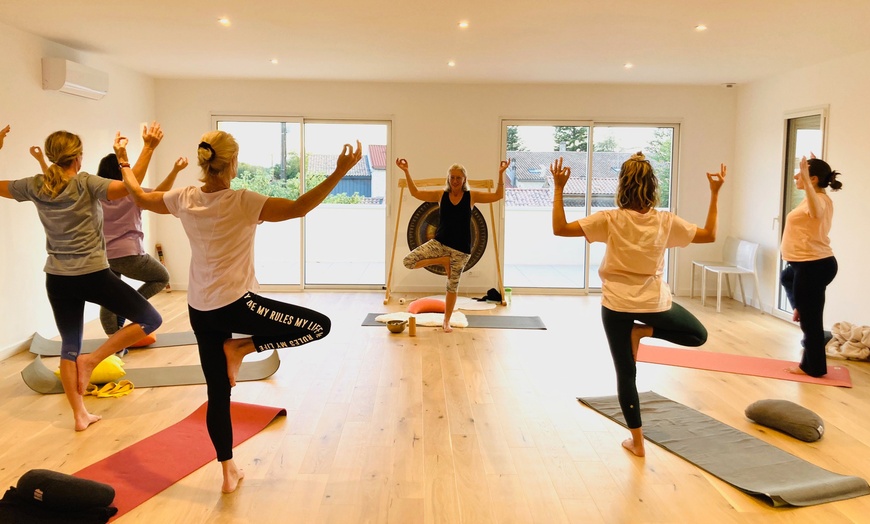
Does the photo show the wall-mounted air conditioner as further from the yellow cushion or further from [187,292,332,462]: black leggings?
[187,292,332,462]: black leggings

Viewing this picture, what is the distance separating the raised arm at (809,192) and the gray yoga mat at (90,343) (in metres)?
4.56

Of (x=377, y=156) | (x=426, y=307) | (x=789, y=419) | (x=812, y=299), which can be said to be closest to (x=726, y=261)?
(x=812, y=299)

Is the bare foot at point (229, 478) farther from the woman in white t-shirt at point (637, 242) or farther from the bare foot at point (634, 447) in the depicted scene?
the bare foot at point (634, 447)

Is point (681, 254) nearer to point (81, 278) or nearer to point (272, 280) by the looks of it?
point (272, 280)

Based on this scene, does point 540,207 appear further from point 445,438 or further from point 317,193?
point 317,193

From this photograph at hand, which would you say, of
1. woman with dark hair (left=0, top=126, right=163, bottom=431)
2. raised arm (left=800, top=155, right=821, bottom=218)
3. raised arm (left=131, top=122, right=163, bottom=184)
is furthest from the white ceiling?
raised arm (left=131, top=122, right=163, bottom=184)

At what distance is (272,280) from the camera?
28.2ft

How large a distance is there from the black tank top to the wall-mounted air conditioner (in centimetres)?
324

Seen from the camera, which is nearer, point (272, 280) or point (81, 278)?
point (81, 278)

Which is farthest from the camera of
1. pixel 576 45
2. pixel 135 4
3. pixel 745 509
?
pixel 576 45

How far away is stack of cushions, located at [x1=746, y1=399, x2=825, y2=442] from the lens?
3.54m

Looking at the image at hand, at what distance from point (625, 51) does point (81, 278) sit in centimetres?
476

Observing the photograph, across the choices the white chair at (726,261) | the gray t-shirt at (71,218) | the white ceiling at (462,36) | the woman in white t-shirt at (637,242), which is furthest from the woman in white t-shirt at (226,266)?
the white chair at (726,261)

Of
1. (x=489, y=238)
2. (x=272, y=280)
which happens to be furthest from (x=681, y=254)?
(x=272, y=280)
